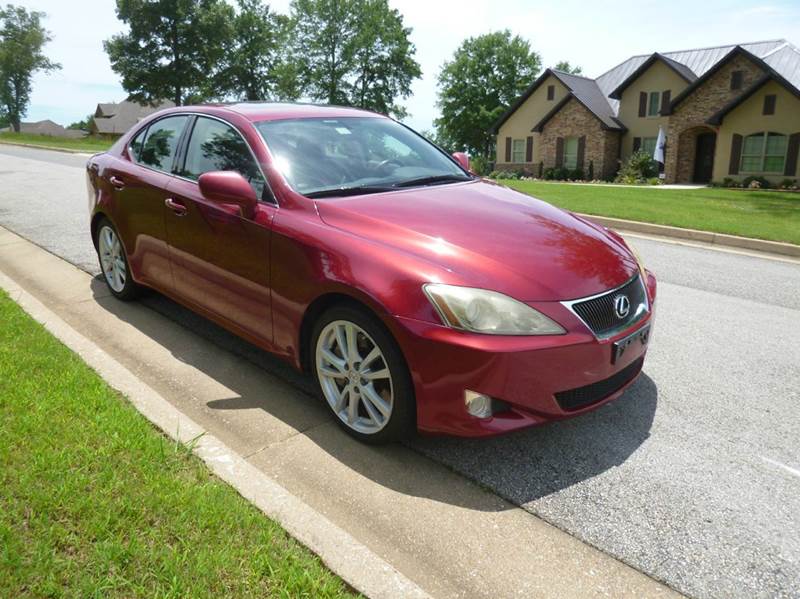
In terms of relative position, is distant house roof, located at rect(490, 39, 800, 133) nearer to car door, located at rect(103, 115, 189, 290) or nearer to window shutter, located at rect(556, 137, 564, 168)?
window shutter, located at rect(556, 137, 564, 168)

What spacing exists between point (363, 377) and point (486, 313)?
75 cm

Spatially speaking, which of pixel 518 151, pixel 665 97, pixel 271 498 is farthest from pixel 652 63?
pixel 271 498

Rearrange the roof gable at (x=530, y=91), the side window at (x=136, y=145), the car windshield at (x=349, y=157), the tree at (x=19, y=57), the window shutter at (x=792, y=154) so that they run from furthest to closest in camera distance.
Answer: the tree at (x=19, y=57) → the roof gable at (x=530, y=91) → the window shutter at (x=792, y=154) → the side window at (x=136, y=145) → the car windshield at (x=349, y=157)

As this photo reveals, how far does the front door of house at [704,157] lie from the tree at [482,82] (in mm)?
28845

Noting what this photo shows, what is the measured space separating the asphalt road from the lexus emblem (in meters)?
0.70

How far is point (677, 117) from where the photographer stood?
31.4 metres

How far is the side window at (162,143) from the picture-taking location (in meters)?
4.83

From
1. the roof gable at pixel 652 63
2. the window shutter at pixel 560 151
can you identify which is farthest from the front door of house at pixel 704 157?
the window shutter at pixel 560 151

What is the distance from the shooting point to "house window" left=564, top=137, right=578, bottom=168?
3688cm

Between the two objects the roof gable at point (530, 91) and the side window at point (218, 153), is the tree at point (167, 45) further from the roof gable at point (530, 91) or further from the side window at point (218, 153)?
the side window at point (218, 153)

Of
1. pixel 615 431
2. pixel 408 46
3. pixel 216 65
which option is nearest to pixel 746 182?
pixel 615 431

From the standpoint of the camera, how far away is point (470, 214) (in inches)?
144

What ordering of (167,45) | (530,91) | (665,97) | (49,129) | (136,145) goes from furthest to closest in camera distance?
(49,129)
(167,45)
(530,91)
(665,97)
(136,145)

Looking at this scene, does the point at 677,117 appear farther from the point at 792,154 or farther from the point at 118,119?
the point at 118,119
